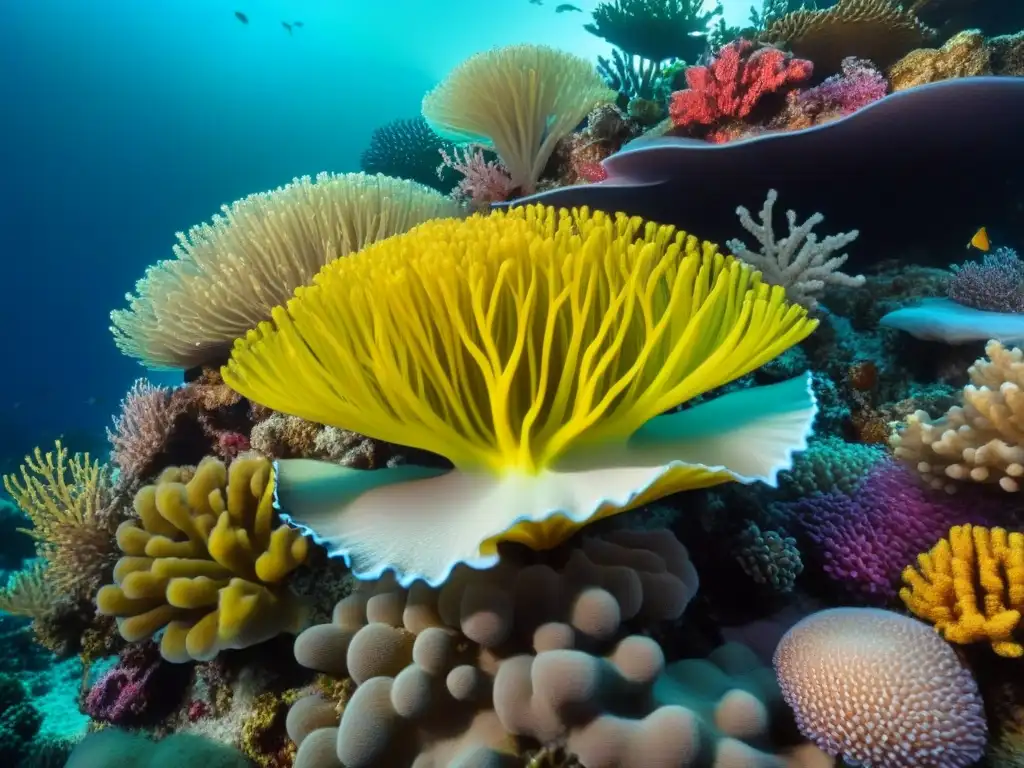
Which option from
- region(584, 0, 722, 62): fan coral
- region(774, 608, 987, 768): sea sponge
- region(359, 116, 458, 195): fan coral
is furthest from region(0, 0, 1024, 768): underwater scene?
region(359, 116, 458, 195): fan coral

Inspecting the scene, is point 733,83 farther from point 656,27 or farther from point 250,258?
point 656,27

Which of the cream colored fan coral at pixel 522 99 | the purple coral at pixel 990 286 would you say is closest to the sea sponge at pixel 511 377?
the purple coral at pixel 990 286

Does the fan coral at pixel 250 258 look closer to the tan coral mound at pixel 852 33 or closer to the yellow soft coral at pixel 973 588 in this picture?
the yellow soft coral at pixel 973 588

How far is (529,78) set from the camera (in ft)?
14.3

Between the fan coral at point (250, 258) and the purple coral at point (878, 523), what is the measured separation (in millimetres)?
2553

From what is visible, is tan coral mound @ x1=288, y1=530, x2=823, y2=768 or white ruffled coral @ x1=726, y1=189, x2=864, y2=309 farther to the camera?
white ruffled coral @ x1=726, y1=189, x2=864, y2=309

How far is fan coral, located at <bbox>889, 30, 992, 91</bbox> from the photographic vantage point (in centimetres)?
365

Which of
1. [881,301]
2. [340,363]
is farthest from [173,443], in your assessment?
[881,301]

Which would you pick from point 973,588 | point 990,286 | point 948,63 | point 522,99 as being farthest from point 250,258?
point 948,63

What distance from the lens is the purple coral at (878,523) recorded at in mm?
2143

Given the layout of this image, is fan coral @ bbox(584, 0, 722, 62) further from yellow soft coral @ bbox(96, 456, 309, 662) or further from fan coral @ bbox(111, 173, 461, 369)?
yellow soft coral @ bbox(96, 456, 309, 662)

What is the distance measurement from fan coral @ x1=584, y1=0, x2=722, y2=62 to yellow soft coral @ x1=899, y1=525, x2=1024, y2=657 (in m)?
7.43

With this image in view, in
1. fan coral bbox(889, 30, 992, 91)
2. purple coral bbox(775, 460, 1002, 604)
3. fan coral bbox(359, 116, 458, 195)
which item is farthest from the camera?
fan coral bbox(359, 116, 458, 195)

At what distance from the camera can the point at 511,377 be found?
4.76ft
